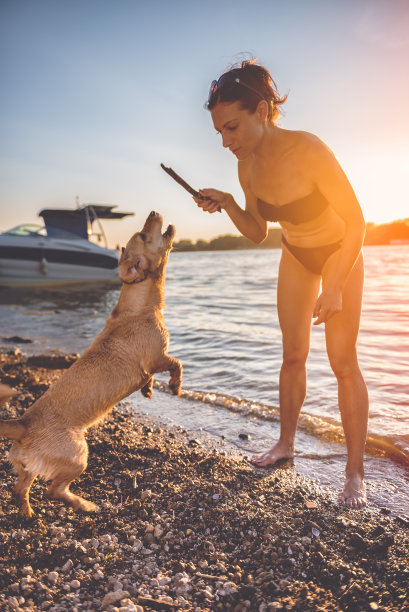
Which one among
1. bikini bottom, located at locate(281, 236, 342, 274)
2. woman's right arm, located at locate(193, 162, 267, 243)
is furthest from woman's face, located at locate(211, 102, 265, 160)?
bikini bottom, located at locate(281, 236, 342, 274)

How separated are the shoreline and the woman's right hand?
221 centimetres

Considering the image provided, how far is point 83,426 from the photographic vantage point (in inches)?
118

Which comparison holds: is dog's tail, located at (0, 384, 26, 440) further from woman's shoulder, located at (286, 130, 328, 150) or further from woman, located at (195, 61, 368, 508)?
woman's shoulder, located at (286, 130, 328, 150)

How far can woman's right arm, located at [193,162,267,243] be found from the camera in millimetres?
3375

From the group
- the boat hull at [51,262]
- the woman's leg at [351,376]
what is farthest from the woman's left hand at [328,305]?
the boat hull at [51,262]

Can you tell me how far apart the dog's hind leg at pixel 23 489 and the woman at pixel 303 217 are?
87.7 inches

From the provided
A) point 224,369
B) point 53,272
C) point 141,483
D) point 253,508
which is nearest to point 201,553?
point 253,508

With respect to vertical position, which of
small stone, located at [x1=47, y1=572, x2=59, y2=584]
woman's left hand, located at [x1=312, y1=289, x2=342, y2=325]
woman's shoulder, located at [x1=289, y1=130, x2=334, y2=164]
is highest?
woman's shoulder, located at [x1=289, y1=130, x2=334, y2=164]

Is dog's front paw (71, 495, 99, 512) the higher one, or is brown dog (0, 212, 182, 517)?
brown dog (0, 212, 182, 517)

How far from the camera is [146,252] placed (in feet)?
12.1

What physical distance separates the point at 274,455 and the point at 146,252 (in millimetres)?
2200

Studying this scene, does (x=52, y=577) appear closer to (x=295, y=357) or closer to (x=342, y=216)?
(x=295, y=357)

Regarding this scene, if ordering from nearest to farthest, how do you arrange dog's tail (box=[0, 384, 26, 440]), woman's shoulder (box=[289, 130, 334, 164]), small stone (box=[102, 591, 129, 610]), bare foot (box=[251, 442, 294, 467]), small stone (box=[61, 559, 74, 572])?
small stone (box=[102, 591, 129, 610]) → small stone (box=[61, 559, 74, 572]) → dog's tail (box=[0, 384, 26, 440]) → woman's shoulder (box=[289, 130, 334, 164]) → bare foot (box=[251, 442, 294, 467])

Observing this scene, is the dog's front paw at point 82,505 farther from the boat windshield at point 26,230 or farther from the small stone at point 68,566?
the boat windshield at point 26,230
